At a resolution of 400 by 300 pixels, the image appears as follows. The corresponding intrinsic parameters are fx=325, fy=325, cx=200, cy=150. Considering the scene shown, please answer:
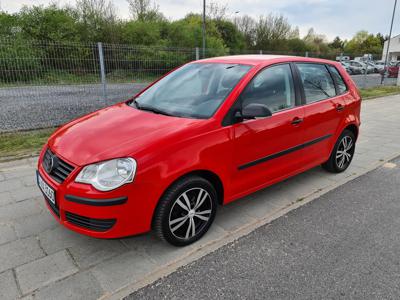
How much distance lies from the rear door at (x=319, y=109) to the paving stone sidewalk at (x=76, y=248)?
1.66 feet

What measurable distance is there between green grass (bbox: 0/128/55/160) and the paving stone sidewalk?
85 centimetres

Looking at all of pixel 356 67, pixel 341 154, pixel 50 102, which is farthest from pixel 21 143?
pixel 356 67

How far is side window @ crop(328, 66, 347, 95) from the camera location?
14.4 ft

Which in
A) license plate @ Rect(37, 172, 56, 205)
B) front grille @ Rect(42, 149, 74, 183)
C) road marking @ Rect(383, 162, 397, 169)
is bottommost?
road marking @ Rect(383, 162, 397, 169)

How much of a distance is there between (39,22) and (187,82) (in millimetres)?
17028

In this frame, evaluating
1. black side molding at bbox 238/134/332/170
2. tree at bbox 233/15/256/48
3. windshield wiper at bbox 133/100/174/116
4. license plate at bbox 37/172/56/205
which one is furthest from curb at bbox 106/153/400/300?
tree at bbox 233/15/256/48

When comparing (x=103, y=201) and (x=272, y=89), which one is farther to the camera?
(x=272, y=89)

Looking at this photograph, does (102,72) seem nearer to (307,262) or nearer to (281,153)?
(281,153)

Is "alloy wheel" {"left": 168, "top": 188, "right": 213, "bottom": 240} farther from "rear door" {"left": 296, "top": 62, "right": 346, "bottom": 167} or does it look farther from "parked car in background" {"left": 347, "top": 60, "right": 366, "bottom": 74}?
"parked car in background" {"left": 347, "top": 60, "right": 366, "bottom": 74}

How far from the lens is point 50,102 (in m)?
8.05

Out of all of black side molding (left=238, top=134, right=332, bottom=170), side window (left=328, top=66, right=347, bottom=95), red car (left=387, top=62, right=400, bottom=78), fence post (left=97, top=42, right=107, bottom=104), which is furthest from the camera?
red car (left=387, top=62, right=400, bottom=78)

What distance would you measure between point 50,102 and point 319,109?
665cm

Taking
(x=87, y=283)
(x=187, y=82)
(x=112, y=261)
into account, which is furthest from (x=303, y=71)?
(x=87, y=283)

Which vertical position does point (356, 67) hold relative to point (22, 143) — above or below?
above
